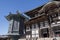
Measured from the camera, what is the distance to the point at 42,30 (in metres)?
23.1

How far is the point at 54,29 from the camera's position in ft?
67.6

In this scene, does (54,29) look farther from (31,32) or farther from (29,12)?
(29,12)

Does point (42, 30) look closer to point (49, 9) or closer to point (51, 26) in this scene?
point (51, 26)

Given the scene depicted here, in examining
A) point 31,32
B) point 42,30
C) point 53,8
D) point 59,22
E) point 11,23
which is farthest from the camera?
point 11,23

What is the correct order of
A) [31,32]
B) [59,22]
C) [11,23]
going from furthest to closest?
[11,23] < [31,32] < [59,22]

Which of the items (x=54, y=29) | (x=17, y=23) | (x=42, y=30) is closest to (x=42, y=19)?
(x=42, y=30)

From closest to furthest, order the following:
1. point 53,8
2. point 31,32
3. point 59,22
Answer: point 59,22, point 53,8, point 31,32

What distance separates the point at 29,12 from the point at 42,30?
6858mm

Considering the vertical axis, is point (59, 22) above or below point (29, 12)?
below

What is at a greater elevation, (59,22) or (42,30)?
(59,22)

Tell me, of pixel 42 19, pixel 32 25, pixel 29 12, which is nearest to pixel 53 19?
pixel 42 19

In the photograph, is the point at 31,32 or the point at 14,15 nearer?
the point at 31,32

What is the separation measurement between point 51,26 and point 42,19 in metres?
3.09

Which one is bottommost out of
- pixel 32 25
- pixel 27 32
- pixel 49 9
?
pixel 27 32
